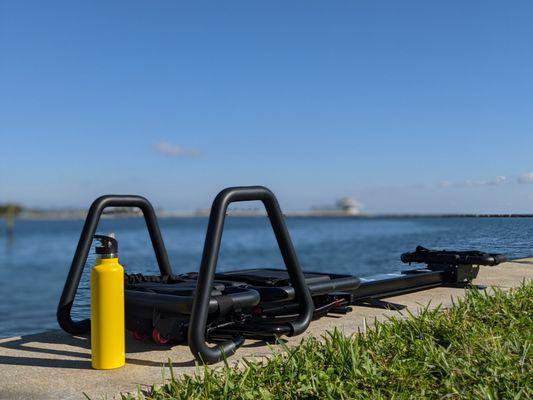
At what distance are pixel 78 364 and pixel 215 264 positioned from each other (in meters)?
0.87

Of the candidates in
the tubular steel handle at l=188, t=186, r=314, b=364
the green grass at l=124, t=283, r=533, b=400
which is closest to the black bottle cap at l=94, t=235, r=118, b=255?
the tubular steel handle at l=188, t=186, r=314, b=364

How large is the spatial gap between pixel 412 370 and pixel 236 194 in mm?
1201

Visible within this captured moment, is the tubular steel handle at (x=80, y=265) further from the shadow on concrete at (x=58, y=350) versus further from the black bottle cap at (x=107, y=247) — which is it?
the black bottle cap at (x=107, y=247)

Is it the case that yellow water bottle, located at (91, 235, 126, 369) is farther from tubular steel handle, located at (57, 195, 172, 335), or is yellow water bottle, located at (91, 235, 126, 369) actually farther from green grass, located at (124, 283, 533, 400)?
tubular steel handle, located at (57, 195, 172, 335)

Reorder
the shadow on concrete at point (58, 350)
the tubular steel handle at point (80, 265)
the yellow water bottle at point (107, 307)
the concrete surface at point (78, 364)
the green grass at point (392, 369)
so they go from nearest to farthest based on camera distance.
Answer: the green grass at point (392, 369) < the concrete surface at point (78, 364) < the yellow water bottle at point (107, 307) < the shadow on concrete at point (58, 350) < the tubular steel handle at point (80, 265)

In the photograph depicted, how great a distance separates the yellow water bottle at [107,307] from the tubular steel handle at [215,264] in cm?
35

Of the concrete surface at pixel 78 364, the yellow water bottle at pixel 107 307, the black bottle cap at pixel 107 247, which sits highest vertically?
the black bottle cap at pixel 107 247

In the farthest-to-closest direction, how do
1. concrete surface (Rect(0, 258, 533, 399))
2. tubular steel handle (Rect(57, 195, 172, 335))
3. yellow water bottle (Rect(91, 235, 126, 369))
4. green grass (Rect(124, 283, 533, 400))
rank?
tubular steel handle (Rect(57, 195, 172, 335)), yellow water bottle (Rect(91, 235, 126, 369)), concrete surface (Rect(0, 258, 533, 399)), green grass (Rect(124, 283, 533, 400))

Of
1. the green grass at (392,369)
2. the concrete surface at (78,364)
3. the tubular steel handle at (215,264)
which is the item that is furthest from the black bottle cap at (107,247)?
the green grass at (392,369)

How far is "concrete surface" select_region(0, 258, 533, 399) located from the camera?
108 inches

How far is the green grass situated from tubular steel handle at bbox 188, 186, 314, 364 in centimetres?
13

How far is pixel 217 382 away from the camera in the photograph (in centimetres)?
268

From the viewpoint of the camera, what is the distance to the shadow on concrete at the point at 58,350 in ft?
10.3

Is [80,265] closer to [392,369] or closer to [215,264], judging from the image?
[215,264]
